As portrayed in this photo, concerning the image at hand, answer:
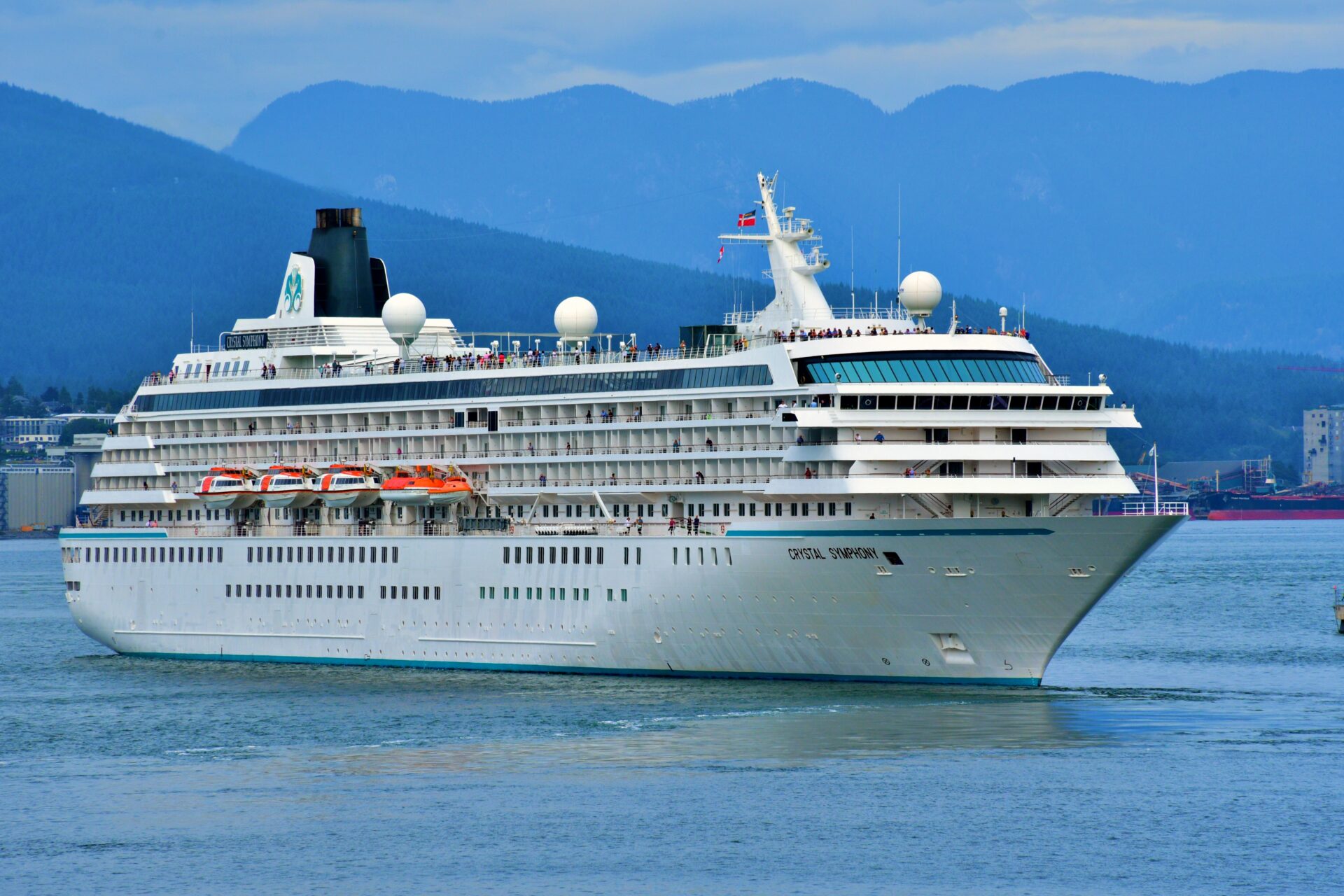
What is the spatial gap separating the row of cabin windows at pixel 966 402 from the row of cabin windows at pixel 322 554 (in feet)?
45.5

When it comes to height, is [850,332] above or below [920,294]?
below

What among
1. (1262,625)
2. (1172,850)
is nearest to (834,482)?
(1172,850)

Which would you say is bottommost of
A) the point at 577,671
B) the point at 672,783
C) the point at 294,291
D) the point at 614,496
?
the point at 672,783

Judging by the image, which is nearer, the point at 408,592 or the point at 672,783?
the point at 672,783

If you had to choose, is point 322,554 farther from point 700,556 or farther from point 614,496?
point 700,556

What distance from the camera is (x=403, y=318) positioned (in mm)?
56750

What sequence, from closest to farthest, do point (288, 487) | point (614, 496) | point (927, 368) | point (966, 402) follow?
1. point (966, 402)
2. point (927, 368)
3. point (614, 496)
4. point (288, 487)

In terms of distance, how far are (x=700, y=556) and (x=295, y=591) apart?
1344 cm

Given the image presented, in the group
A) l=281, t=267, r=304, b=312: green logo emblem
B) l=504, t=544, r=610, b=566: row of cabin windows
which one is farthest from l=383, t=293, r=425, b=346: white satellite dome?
l=504, t=544, r=610, b=566: row of cabin windows

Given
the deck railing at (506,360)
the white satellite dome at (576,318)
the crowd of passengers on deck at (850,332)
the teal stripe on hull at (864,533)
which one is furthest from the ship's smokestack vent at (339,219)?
the teal stripe on hull at (864,533)

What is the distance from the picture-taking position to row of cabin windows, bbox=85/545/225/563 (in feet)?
186

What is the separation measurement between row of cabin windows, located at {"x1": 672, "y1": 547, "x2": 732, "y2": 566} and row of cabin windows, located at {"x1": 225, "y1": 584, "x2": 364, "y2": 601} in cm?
1031

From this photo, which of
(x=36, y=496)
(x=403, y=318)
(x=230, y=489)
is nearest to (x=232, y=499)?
(x=230, y=489)

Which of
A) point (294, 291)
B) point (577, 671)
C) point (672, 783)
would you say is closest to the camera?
point (672, 783)
